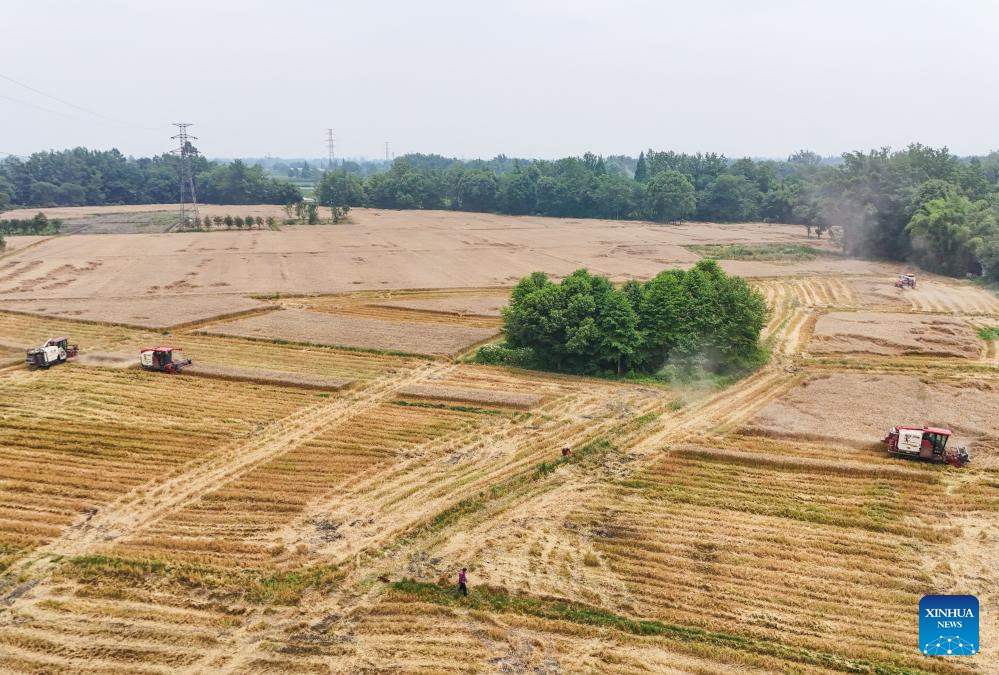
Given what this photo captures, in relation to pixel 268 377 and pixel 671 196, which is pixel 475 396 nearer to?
pixel 268 377

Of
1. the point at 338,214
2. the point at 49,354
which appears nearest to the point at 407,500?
the point at 49,354

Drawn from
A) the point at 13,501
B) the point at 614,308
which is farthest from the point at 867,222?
the point at 13,501

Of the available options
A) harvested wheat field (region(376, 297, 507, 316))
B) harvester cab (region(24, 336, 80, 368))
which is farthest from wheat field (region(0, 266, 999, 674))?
harvested wheat field (region(376, 297, 507, 316))

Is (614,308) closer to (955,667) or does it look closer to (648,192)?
(955,667)

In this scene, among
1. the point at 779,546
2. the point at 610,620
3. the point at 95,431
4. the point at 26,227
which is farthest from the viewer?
the point at 26,227

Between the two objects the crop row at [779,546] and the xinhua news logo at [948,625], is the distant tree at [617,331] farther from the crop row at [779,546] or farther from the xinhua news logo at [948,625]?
the xinhua news logo at [948,625]

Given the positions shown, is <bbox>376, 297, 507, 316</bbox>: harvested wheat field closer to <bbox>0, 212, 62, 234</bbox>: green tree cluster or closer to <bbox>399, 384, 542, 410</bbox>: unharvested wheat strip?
<bbox>399, 384, 542, 410</bbox>: unharvested wheat strip
